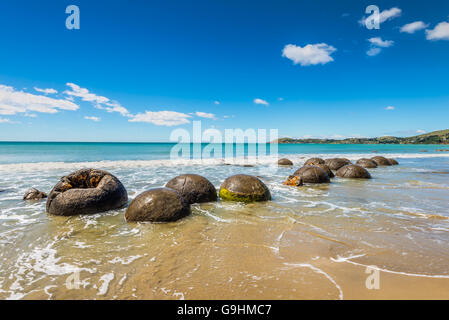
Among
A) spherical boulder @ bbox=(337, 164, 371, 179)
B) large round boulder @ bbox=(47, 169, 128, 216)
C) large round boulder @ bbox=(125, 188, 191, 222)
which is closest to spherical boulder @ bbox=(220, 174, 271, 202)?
large round boulder @ bbox=(125, 188, 191, 222)

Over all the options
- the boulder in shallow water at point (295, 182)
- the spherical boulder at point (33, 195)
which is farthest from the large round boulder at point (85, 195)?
the boulder in shallow water at point (295, 182)

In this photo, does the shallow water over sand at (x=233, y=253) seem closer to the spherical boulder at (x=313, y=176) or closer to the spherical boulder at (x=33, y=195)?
the spherical boulder at (x=33, y=195)

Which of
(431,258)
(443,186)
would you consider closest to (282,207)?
(431,258)

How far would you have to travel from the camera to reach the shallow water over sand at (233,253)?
2.97 metres

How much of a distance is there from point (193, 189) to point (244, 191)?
1726 millimetres

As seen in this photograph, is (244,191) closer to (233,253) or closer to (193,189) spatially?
(193,189)

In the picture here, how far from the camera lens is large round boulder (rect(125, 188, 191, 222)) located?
18.4ft

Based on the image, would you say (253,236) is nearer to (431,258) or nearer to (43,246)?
(431,258)

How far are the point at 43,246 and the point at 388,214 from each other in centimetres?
831

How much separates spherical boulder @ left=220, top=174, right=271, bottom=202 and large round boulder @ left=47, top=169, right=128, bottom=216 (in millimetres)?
3412

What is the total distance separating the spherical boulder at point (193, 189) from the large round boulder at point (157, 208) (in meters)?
1.41

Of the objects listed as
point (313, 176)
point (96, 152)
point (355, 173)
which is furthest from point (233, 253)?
point (96, 152)

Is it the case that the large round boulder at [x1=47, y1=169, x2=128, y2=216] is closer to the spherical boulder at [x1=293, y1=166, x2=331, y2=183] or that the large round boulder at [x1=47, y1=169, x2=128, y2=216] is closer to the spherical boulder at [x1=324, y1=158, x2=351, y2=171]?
the spherical boulder at [x1=293, y1=166, x2=331, y2=183]

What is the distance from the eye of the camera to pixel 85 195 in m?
6.33
